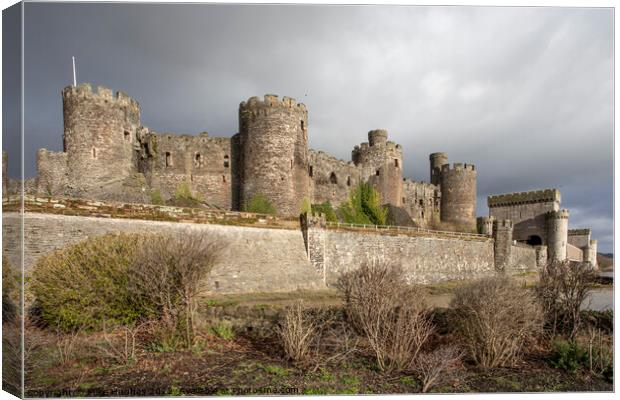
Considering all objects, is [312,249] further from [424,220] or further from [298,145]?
[424,220]

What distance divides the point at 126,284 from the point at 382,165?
102ft

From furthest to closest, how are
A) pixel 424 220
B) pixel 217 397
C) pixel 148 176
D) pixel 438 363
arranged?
pixel 424 220 < pixel 148 176 < pixel 438 363 < pixel 217 397

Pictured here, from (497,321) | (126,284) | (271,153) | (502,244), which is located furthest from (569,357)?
(502,244)

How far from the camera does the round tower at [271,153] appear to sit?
25.4 m

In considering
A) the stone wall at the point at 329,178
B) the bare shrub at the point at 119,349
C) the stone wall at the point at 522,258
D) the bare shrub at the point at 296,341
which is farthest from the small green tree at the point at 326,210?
the bare shrub at the point at 119,349

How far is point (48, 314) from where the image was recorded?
9766 millimetres

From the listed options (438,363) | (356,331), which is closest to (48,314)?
(356,331)

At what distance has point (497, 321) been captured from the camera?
832 cm

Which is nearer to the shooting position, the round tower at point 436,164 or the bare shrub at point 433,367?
the bare shrub at point 433,367

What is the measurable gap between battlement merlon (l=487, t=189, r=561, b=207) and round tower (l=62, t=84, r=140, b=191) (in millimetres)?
43510

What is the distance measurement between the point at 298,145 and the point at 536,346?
20275 mm

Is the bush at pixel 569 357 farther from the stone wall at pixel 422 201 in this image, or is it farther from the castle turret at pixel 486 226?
the stone wall at pixel 422 201

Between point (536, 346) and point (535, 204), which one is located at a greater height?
point (535, 204)

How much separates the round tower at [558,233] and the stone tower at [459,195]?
8.04m
